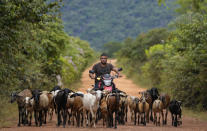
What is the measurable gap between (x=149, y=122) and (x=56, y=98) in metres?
3.84

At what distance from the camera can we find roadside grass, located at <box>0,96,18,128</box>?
13.0m

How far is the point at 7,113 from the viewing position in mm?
15039

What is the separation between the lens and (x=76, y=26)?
119 metres

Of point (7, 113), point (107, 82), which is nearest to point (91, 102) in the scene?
point (107, 82)

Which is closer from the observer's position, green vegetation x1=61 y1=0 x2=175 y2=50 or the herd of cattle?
the herd of cattle

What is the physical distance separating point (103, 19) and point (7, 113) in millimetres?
104116

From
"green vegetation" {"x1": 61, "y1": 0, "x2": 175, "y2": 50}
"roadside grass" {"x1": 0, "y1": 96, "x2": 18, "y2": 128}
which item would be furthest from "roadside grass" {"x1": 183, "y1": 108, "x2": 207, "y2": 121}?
"green vegetation" {"x1": 61, "y1": 0, "x2": 175, "y2": 50}

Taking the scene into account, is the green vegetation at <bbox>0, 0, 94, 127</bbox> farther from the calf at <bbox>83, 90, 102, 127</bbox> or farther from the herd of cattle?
the calf at <bbox>83, 90, 102, 127</bbox>

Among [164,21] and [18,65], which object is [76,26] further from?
[18,65]

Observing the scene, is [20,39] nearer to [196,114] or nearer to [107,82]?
[107,82]

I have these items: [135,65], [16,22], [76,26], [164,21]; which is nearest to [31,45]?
[16,22]

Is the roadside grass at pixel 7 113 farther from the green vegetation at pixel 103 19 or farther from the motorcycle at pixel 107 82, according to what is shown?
the green vegetation at pixel 103 19

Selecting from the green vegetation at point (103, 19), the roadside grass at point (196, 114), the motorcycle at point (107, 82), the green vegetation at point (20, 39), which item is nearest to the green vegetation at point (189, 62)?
the roadside grass at point (196, 114)

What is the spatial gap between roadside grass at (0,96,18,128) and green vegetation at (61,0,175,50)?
95.3 metres
